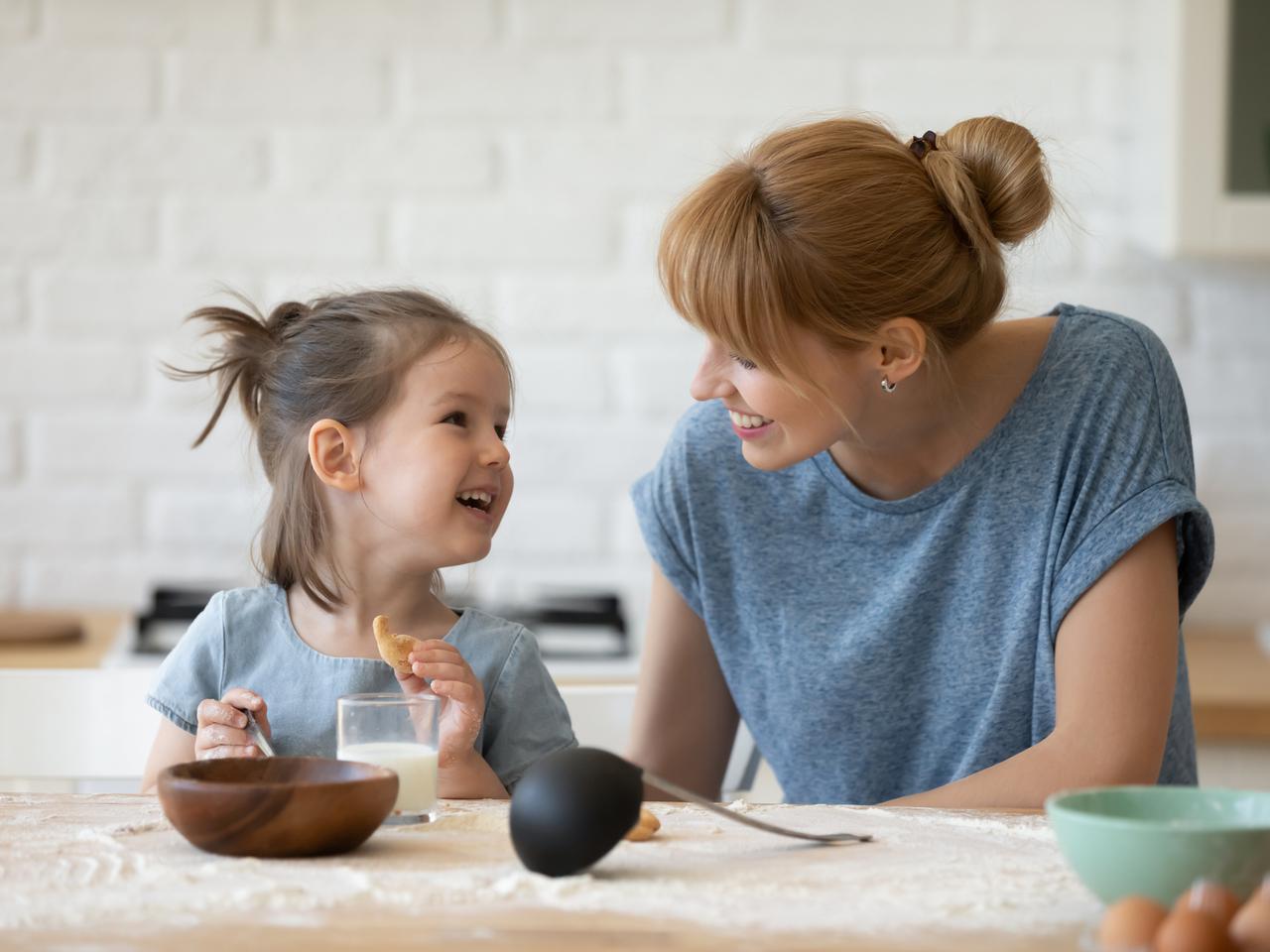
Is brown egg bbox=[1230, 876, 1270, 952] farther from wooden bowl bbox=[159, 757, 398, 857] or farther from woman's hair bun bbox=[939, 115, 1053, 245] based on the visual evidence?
woman's hair bun bbox=[939, 115, 1053, 245]

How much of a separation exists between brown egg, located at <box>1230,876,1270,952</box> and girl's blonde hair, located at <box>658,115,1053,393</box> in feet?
2.34

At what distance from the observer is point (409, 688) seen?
1.23 meters

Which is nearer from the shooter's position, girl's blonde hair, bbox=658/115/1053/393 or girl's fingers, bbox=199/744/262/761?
girl's fingers, bbox=199/744/262/761

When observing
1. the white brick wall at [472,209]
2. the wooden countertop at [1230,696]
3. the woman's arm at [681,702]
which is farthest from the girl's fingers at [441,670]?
the white brick wall at [472,209]

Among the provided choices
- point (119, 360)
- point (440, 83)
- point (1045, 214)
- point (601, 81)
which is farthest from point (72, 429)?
point (1045, 214)

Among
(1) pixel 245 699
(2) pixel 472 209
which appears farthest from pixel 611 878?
(2) pixel 472 209

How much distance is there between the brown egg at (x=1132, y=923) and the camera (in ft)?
2.29

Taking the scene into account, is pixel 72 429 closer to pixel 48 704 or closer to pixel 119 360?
pixel 119 360

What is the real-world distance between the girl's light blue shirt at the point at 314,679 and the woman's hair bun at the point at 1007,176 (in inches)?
22.3

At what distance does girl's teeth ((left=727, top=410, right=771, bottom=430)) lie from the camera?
1.35m

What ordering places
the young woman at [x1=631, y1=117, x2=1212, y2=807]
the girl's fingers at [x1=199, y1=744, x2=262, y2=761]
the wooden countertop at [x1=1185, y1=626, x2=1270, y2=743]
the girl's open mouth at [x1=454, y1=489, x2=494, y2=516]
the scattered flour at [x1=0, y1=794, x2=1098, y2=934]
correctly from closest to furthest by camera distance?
1. the scattered flour at [x1=0, y1=794, x2=1098, y2=934]
2. the girl's fingers at [x1=199, y1=744, x2=262, y2=761]
3. the young woman at [x1=631, y1=117, x2=1212, y2=807]
4. the girl's open mouth at [x1=454, y1=489, x2=494, y2=516]
5. the wooden countertop at [x1=1185, y1=626, x2=1270, y2=743]

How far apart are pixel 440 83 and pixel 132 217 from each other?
20.2 inches

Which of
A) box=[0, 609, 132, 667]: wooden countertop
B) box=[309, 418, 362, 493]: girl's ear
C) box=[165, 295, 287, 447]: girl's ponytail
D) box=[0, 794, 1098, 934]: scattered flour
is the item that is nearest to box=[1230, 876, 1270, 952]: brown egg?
box=[0, 794, 1098, 934]: scattered flour

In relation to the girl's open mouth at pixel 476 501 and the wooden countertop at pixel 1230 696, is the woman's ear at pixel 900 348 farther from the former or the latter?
the wooden countertop at pixel 1230 696
